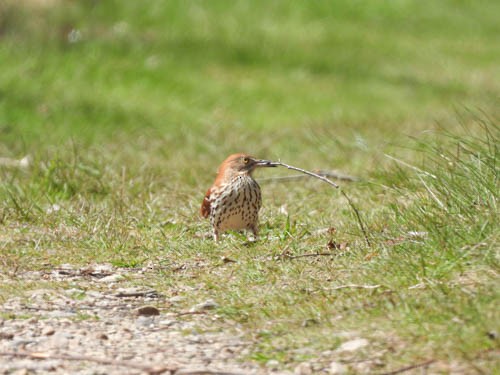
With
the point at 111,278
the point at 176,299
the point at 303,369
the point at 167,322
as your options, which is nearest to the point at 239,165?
the point at 111,278

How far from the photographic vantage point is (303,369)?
13.1 feet

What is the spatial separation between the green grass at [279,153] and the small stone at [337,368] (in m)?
0.15

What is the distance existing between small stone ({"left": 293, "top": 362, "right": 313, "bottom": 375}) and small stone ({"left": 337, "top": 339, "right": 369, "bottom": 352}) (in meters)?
0.17

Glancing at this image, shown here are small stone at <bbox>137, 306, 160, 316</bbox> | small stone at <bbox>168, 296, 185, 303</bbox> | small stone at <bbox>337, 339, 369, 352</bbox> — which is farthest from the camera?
small stone at <bbox>168, 296, 185, 303</bbox>

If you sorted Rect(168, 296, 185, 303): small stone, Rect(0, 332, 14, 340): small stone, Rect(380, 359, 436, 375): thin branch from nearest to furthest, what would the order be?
1. Rect(380, 359, 436, 375): thin branch
2. Rect(0, 332, 14, 340): small stone
3. Rect(168, 296, 185, 303): small stone

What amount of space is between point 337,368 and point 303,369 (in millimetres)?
143

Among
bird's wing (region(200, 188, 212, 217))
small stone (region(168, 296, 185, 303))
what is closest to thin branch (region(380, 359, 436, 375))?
small stone (region(168, 296, 185, 303))

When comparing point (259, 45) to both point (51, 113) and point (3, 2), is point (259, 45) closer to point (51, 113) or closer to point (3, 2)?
point (3, 2)

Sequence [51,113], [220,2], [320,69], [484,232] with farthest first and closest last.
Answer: [220,2] → [320,69] → [51,113] → [484,232]

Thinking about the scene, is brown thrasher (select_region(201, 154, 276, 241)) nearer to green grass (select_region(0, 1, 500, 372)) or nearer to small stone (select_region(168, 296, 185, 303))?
green grass (select_region(0, 1, 500, 372))

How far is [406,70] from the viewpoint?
16188 millimetres

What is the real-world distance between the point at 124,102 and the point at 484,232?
8.15 metres

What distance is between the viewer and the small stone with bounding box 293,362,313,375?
395 centimetres

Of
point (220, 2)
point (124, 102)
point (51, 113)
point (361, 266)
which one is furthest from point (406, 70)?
point (361, 266)
